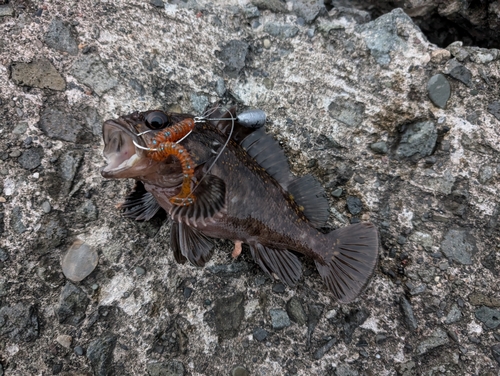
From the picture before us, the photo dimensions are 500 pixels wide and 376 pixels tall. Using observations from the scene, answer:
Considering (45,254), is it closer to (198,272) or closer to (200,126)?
(198,272)

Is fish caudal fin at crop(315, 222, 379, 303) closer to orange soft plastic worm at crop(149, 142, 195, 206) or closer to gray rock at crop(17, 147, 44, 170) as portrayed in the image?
orange soft plastic worm at crop(149, 142, 195, 206)

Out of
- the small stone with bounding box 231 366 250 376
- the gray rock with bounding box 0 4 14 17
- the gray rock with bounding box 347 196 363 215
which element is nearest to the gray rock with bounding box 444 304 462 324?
the gray rock with bounding box 347 196 363 215

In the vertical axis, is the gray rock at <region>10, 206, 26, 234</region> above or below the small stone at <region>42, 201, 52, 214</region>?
below

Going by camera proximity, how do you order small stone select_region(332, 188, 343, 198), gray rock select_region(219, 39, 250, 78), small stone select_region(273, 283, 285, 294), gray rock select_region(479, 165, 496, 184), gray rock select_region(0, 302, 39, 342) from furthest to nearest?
gray rock select_region(219, 39, 250, 78)
small stone select_region(332, 188, 343, 198)
gray rock select_region(479, 165, 496, 184)
small stone select_region(273, 283, 285, 294)
gray rock select_region(0, 302, 39, 342)

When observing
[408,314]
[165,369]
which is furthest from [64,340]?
[408,314]

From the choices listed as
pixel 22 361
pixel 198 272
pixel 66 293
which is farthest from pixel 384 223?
pixel 22 361

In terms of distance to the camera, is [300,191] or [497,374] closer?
[497,374]

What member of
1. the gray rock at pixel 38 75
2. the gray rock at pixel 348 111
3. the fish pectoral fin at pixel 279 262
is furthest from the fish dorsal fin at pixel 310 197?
the gray rock at pixel 38 75

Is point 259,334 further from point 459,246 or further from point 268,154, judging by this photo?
point 459,246
